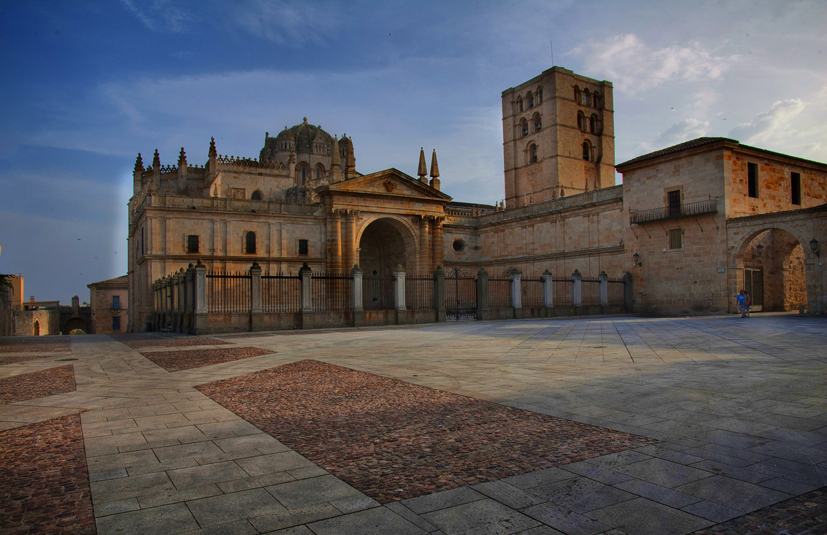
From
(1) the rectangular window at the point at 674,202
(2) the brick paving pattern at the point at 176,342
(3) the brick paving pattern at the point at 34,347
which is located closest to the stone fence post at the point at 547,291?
(1) the rectangular window at the point at 674,202

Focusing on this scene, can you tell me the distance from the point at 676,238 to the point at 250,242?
27.2 metres

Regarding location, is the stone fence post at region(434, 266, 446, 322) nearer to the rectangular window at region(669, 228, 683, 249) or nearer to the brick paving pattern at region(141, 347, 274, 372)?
the brick paving pattern at region(141, 347, 274, 372)

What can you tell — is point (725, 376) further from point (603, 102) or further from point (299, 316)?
point (603, 102)

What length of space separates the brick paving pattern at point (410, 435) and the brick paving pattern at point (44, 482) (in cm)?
155

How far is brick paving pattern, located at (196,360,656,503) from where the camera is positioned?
12.9 ft

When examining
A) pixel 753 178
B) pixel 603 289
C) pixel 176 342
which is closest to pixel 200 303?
pixel 176 342

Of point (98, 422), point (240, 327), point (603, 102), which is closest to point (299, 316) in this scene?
point (240, 327)

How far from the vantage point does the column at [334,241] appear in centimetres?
3922

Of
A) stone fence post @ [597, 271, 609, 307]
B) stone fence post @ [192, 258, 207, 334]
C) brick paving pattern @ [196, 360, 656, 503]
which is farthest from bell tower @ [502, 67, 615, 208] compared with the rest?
brick paving pattern @ [196, 360, 656, 503]

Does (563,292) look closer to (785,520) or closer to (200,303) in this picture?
(200,303)

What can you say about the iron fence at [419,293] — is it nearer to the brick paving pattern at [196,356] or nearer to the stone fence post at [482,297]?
the stone fence post at [482,297]

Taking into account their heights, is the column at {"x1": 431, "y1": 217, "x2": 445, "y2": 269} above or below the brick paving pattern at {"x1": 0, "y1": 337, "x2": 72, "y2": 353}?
above

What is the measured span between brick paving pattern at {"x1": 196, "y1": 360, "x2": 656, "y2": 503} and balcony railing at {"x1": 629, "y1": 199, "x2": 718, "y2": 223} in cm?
2616

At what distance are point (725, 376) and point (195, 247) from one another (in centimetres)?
3488
